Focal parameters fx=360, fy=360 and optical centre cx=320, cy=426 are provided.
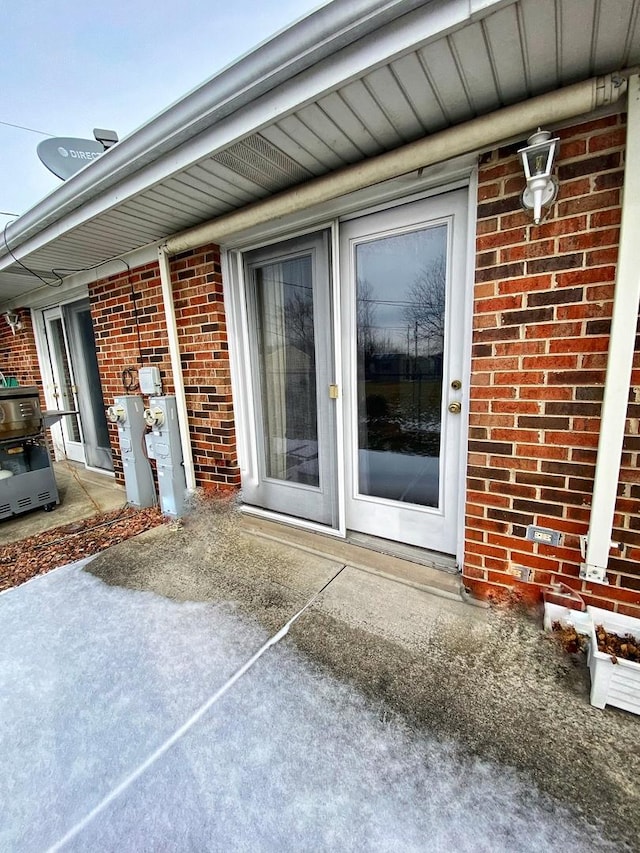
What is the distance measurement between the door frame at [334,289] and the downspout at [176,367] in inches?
20.2

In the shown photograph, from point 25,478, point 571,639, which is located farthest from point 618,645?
point 25,478

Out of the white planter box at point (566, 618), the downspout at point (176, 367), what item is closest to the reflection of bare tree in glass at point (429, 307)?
the white planter box at point (566, 618)

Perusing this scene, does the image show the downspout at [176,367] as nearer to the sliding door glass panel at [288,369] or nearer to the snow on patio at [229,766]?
the sliding door glass panel at [288,369]

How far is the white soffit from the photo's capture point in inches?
45.4

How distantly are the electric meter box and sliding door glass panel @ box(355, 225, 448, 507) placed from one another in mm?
1931

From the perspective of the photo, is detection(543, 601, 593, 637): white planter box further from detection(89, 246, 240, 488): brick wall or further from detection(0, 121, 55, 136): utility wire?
detection(0, 121, 55, 136): utility wire

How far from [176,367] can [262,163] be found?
5.81 feet

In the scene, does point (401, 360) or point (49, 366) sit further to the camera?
point (49, 366)

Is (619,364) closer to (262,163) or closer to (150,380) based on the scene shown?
(262,163)

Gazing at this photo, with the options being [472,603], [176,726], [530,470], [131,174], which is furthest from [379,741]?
[131,174]

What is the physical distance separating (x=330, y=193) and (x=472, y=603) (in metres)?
2.37

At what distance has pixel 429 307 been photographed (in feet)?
6.92

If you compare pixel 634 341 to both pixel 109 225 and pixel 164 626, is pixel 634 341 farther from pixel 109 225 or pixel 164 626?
pixel 109 225

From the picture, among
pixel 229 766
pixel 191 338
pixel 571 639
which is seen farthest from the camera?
pixel 191 338
